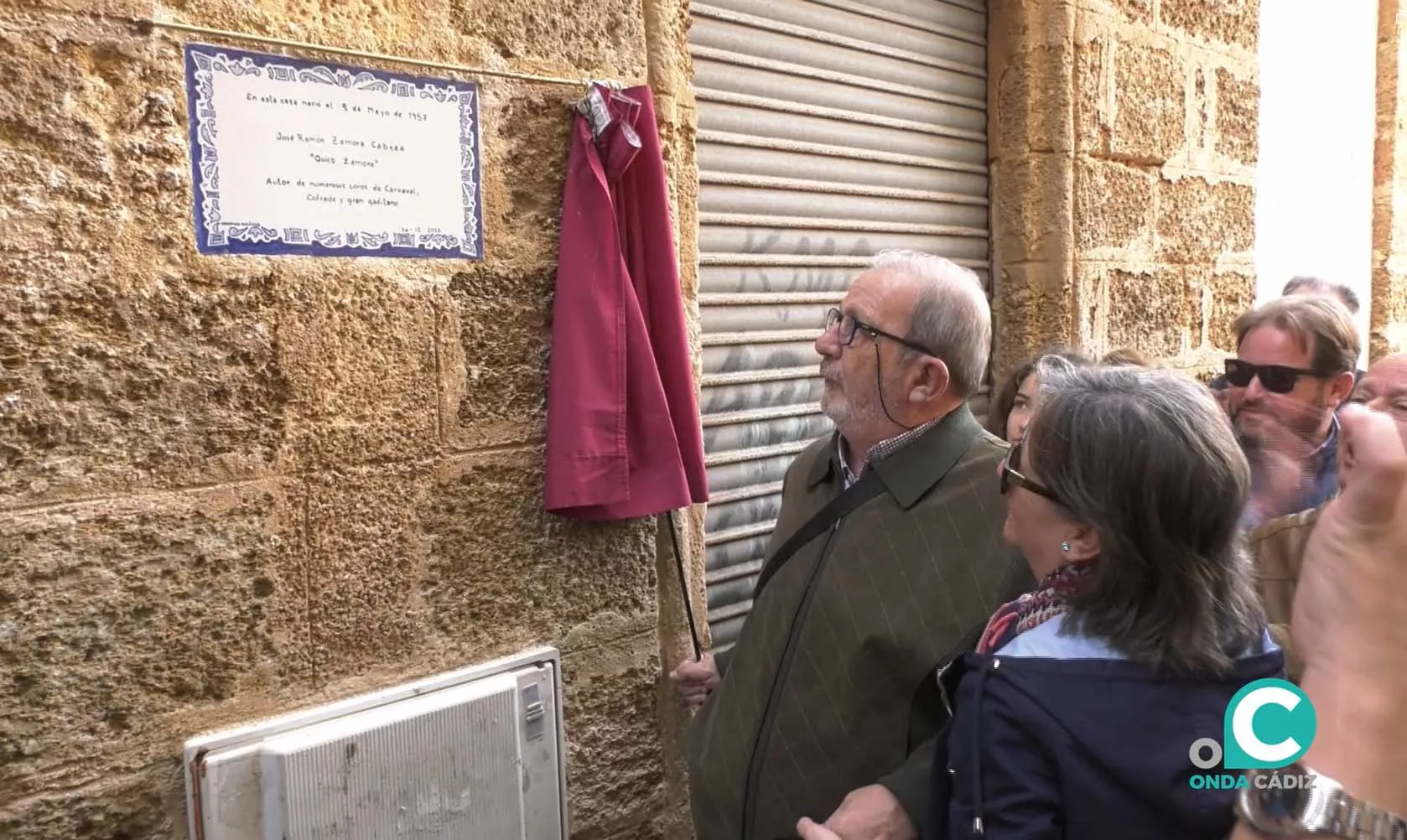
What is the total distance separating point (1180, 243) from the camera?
3.90 m

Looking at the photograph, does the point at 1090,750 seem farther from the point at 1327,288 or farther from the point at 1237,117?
the point at 1237,117

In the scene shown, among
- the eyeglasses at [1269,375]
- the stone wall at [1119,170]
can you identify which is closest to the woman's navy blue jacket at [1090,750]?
the eyeglasses at [1269,375]

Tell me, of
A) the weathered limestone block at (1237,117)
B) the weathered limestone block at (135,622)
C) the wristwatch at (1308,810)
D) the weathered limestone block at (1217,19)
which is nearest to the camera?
the wristwatch at (1308,810)

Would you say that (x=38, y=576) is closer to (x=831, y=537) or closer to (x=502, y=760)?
(x=502, y=760)

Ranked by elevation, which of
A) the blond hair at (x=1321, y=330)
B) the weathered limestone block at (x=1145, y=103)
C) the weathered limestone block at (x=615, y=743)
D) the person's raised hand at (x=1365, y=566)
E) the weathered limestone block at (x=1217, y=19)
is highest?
the weathered limestone block at (x=1217, y=19)

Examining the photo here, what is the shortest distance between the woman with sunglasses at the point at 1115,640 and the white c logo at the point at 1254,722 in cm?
2

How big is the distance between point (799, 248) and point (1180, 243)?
6.10ft

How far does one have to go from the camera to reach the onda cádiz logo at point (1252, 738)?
1.20 metres

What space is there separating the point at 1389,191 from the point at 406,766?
5947 mm

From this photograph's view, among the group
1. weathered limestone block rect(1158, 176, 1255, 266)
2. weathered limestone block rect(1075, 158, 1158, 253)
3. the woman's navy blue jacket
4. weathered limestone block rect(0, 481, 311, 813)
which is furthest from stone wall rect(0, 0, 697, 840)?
weathered limestone block rect(1158, 176, 1255, 266)

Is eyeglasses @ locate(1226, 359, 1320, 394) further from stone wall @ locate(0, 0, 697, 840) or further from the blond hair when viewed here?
stone wall @ locate(0, 0, 697, 840)

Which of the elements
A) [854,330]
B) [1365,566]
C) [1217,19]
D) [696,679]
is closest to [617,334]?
[854,330]

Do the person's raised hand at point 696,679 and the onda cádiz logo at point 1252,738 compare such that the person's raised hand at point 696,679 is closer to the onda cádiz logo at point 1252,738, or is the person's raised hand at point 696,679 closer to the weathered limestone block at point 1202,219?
the onda cádiz logo at point 1252,738

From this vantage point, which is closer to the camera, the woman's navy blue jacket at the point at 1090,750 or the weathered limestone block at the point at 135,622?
the woman's navy blue jacket at the point at 1090,750
